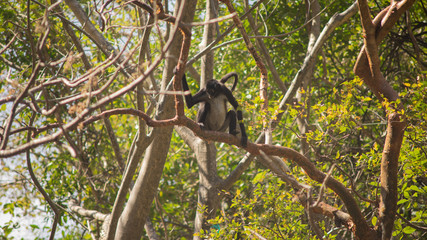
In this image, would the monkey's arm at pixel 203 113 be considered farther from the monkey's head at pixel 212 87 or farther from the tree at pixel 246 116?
the tree at pixel 246 116

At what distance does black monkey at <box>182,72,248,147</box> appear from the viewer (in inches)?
251

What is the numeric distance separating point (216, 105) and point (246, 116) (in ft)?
10.3

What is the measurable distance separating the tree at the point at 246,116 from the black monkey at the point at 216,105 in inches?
15.2

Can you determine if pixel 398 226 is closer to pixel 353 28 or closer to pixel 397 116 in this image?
pixel 397 116

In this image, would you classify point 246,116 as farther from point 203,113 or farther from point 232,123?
point 232,123

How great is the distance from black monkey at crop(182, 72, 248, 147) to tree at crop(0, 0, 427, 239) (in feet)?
1.26

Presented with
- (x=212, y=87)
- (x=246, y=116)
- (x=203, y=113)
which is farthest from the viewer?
(x=246, y=116)

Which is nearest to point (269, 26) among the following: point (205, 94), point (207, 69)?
point (207, 69)

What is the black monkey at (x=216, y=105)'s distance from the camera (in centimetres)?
638

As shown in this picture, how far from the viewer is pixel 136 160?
575cm

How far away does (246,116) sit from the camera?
10.4 metres

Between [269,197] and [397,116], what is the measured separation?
1662 millimetres

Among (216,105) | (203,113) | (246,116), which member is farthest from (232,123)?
(246,116)

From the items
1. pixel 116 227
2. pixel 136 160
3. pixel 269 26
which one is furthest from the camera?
pixel 269 26
